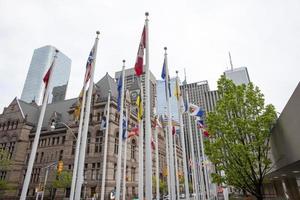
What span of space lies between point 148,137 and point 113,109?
111 ft

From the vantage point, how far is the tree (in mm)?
14953

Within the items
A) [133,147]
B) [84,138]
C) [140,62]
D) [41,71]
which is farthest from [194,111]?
[41,71]

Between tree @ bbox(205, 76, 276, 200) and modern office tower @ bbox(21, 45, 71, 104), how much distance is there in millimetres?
168604

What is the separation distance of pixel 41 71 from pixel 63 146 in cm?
15634

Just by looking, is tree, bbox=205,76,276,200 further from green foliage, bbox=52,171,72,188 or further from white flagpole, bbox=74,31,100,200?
green foliage, bbox=52,171,72,188

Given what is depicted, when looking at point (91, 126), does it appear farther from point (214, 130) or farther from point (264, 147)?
point (264, 147)

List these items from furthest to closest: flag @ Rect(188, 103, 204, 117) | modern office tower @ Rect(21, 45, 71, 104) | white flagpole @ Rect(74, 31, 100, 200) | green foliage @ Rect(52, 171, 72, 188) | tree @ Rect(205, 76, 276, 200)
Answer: modern office tower @ Rect(21, 45, 71, 104), green foliage @ Rect(52, 171, 72, 188), flag @ Rect(188, 103, 204, 117), tree @ Rect(205, 76, 276, 200), white flagpole @ Rect(74, 31, 100, 200)

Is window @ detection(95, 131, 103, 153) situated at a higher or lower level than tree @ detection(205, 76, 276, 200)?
higher

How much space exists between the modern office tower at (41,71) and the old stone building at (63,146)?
395 ft

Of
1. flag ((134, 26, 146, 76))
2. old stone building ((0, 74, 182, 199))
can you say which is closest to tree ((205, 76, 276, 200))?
flag ((134, 26, 146, 76))

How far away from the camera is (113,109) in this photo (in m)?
43.7

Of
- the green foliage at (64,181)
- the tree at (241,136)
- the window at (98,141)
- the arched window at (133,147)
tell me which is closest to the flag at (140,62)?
the tree at (241,136)

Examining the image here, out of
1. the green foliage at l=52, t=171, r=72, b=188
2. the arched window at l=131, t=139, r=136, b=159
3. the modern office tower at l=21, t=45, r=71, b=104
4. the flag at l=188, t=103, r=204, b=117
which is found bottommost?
the green foliage at l=52, t=171, r=72, b=188

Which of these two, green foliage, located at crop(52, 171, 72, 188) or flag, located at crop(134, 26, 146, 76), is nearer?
flag, located at crop(134, 26, 146, 76)
